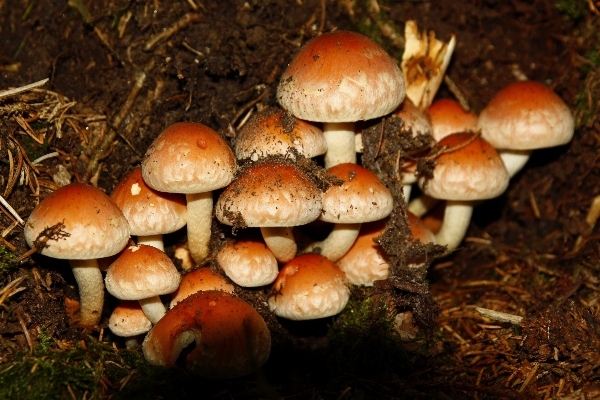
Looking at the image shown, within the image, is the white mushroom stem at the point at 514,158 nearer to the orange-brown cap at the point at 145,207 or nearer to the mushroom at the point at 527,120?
the mushroom at the point at 527,120

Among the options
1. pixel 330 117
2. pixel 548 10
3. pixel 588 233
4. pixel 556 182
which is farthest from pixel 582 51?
pixel 330 117

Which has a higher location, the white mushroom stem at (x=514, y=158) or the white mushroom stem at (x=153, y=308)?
the white mushroom stem at (x=514, y=158)

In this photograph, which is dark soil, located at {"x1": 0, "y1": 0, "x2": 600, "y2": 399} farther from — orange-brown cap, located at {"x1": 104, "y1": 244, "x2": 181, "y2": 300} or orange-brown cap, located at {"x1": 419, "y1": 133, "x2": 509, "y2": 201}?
orange-brown cap, located at {"x1": 104, "y1": 244, "x2": 181, "y2": 300}

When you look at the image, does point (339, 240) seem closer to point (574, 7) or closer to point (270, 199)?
point (270, 199)

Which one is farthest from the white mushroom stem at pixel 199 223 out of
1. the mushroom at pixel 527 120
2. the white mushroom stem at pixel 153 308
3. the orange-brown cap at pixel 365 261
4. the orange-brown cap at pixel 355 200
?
the mushroom at pixel 527 120

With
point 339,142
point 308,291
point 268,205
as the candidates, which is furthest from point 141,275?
point 339,142

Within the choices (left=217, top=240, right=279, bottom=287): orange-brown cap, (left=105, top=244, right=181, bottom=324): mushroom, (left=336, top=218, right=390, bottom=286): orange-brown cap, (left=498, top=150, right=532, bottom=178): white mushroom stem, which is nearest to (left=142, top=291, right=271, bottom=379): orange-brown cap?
(left=105, top=244, right=181, bottom=324): mushroom
